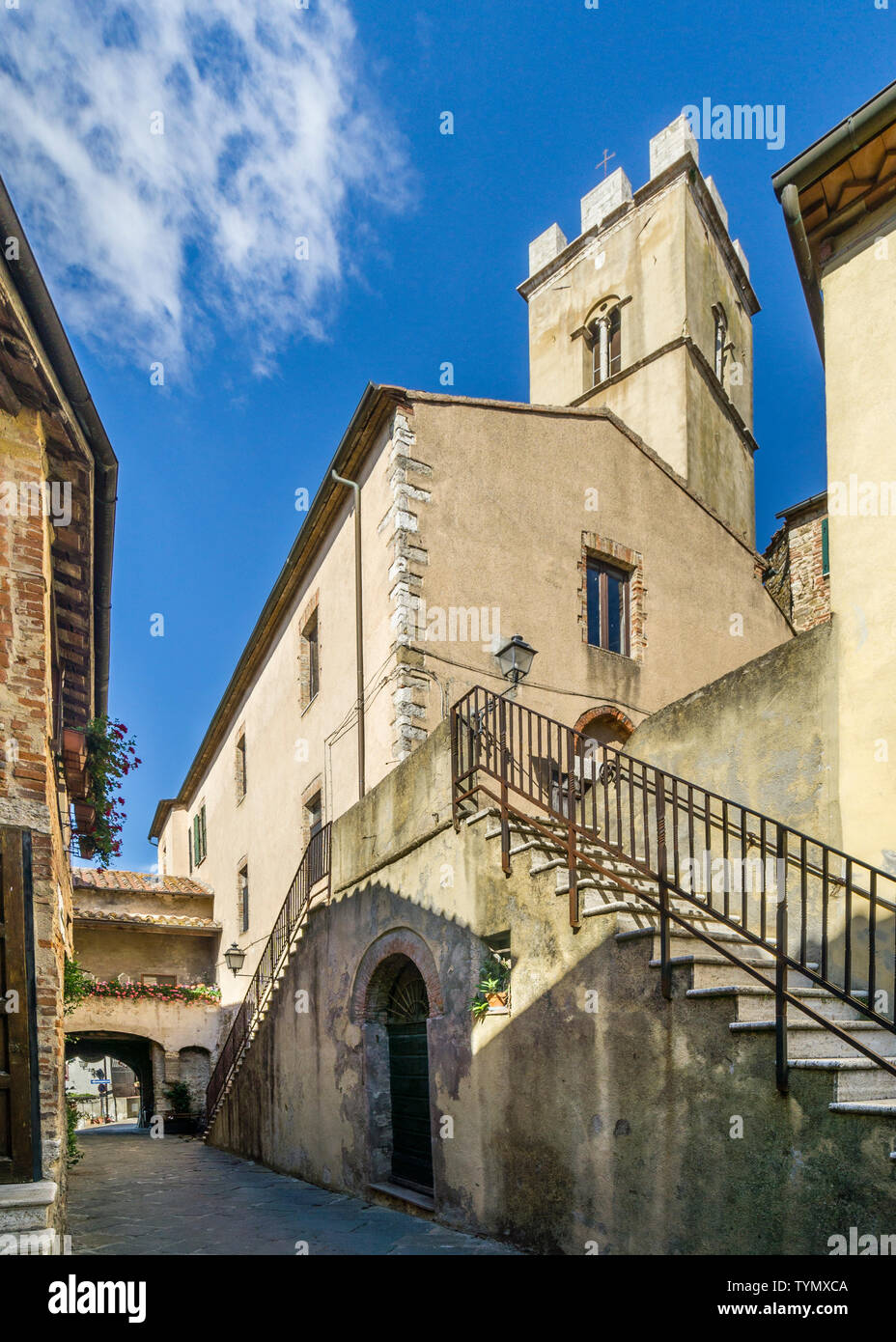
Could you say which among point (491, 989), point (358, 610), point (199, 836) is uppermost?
point (358, 610)

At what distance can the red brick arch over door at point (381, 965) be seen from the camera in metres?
8.50

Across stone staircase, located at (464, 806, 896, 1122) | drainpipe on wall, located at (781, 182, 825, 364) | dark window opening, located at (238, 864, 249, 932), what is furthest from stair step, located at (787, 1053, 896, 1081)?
dark window opening, located at (238, 864, 249, 932)

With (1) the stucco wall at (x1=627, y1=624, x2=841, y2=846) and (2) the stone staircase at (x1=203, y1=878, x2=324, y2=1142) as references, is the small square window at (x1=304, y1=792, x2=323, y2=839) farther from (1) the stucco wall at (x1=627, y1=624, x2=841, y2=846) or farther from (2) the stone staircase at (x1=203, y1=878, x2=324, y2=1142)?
(1) the stucco wall at (x1=627, y1=624, x2=841, y2=846)

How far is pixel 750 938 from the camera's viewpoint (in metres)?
5.16

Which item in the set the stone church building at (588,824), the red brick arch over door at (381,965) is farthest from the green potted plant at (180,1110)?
the red brick arch over door at (381,965)

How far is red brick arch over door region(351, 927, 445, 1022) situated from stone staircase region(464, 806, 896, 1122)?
1.64 metres

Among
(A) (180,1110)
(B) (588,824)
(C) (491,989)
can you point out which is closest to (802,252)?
(B) (588,824)

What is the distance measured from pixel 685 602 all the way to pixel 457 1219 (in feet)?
32.4

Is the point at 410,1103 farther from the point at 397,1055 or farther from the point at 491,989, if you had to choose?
the point at 491,989

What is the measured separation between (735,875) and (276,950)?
791cm

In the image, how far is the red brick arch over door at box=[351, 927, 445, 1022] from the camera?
8.50 metres

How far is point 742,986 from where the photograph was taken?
5.52 meters
